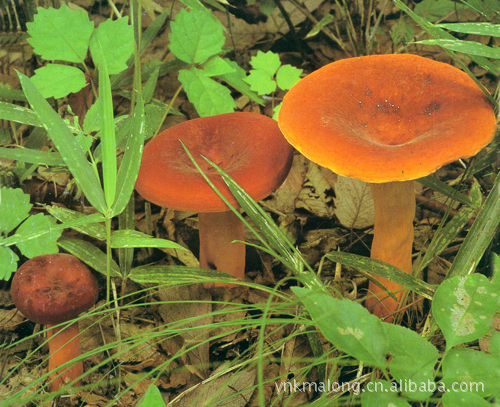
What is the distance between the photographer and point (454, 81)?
156 cm

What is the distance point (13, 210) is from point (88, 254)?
37cm

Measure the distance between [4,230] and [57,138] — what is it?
23.5 inches

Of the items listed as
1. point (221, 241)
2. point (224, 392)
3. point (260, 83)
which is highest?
point (260, 83)

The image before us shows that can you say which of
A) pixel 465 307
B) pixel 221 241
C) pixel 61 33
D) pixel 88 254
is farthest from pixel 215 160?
pixel 465 307

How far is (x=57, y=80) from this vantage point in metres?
1.84

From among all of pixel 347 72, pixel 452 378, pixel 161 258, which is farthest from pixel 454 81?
pixel 161 258

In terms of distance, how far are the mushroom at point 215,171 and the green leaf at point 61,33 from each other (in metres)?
0.53

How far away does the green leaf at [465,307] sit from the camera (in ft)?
3.34

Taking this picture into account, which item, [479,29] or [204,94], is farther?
[204,94]

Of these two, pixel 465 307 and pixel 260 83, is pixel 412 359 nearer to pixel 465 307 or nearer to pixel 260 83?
pixel 465 307

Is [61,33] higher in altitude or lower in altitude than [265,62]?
higher

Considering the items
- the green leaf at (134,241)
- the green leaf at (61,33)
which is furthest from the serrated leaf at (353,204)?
the green leaf at (61,33)

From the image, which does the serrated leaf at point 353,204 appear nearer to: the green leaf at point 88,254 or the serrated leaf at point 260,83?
the serrated leaf at point 260,83

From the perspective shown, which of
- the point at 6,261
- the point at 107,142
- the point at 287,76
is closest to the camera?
the point at 107,142
